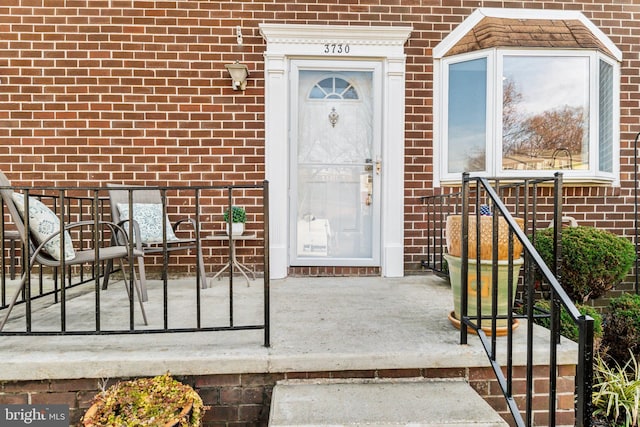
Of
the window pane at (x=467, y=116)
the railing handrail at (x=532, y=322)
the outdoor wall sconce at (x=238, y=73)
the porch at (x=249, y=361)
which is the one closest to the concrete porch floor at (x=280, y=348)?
the porch at (x=249, y=361)

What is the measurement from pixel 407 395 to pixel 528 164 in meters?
2.82

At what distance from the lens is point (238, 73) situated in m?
3.44

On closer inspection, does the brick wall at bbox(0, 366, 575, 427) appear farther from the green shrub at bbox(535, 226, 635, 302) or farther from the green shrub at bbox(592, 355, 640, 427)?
the green shrub at bbox(535, 226, 635, 302)

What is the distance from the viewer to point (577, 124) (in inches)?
143

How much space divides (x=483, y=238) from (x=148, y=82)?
319cm

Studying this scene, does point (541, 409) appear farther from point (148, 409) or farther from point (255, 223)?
point (255, 223)

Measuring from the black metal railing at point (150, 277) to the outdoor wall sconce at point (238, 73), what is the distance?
98 centimetres

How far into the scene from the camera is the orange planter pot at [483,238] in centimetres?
195

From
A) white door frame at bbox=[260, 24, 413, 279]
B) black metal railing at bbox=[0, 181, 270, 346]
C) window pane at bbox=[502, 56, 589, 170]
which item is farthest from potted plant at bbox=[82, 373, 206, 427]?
window pane at bbox=[502, 56, 589, 170]

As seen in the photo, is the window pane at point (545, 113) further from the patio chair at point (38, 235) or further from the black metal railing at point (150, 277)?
the patio chair at point (38, 235)

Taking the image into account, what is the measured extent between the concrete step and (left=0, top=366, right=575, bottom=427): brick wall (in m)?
0.04

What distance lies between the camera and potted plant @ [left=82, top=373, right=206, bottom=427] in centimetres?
148

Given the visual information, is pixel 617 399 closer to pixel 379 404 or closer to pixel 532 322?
pixel 532 322

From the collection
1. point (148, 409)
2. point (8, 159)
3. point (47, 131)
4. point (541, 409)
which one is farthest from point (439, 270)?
point (8, 159)
